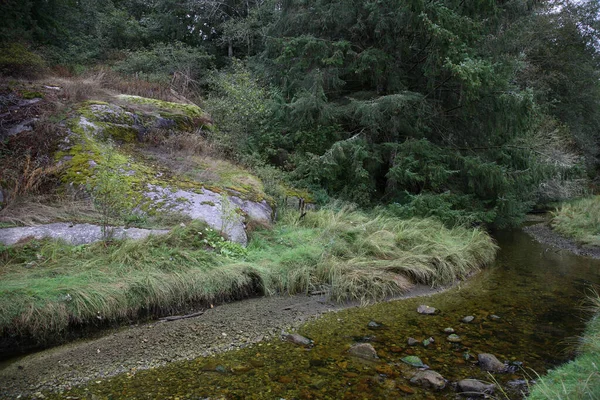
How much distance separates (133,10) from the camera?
19000 millimetres

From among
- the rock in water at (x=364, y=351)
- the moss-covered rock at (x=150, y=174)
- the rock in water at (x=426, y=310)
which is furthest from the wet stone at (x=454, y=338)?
the moss-covered rock at (x=150, y=174)

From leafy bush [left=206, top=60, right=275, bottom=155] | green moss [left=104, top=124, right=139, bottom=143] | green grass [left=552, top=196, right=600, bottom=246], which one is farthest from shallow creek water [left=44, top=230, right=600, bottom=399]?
leafy bush [left=206, top=60, right=275, bottom=155]

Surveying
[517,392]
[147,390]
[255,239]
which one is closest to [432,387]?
[517,392]

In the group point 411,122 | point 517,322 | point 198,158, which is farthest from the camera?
point 411,122

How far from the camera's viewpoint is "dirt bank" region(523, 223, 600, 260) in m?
10.6

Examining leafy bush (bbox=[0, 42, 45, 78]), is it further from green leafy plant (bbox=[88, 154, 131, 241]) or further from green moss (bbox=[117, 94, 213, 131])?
green leafy plant (bbox=[88, 154, 131, 241])

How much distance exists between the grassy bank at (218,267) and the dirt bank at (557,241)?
152 inches

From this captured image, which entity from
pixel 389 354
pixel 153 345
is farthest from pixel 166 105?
pixel 389 354

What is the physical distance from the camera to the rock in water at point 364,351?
14.2 feet

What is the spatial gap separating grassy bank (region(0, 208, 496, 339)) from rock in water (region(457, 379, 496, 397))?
2.41 m

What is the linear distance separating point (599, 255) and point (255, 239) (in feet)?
31.1

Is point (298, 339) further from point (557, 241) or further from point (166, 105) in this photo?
point (557, 241)

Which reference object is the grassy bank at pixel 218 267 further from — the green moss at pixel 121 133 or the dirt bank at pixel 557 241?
the dirt bank at pixel 557 241

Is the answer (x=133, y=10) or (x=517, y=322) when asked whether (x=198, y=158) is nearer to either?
(x=517, y=322)
